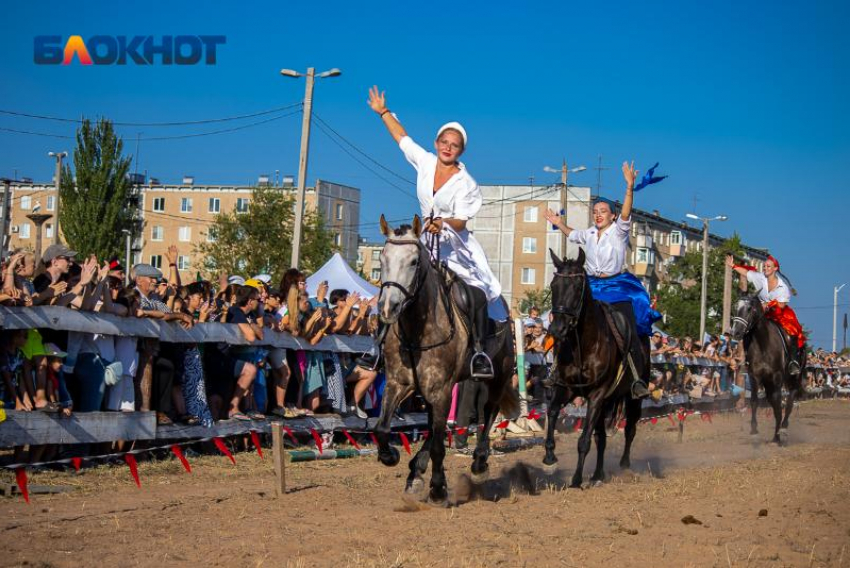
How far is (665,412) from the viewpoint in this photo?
1137 inches

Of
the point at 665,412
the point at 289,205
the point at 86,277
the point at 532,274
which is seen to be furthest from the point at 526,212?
the point at 86,277

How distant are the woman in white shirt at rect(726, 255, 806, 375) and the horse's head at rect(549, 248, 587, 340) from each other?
8.72 metres

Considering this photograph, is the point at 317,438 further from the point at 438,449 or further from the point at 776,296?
the point at 776,296

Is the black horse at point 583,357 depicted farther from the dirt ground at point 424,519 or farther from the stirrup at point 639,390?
the dirt ground at point 424,519

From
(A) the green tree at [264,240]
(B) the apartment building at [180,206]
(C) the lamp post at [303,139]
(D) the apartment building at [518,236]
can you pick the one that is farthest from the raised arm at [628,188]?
(B) the apartment building at [180,206]

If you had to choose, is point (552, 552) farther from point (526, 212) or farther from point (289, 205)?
point (526, 212)

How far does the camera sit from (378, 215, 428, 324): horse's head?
29.7 ft

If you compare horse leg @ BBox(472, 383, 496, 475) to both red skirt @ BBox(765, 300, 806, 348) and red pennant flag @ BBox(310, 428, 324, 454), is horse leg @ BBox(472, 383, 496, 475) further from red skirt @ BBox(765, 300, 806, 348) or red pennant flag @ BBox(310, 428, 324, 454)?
red skirt @ BBox(765, 300, 806, 348)

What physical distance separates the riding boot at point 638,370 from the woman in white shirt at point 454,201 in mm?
2744

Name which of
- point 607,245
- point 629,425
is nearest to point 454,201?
point 607,245

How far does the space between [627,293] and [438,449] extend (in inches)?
185

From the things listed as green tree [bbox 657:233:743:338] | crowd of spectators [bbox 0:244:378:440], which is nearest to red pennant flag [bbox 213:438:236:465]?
crowd of spectators [bbox 0:244:378:440]

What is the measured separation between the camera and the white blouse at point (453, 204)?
10.5 meters

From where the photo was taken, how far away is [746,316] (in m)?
18.8
